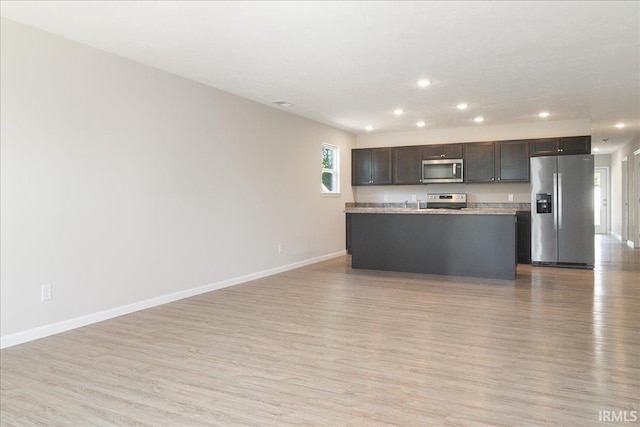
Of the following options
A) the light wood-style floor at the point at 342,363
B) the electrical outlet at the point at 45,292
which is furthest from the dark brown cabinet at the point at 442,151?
the electrical outlet at the point at 45,292

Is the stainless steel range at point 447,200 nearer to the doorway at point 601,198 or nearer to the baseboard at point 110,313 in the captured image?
the baseboard at point 110,313

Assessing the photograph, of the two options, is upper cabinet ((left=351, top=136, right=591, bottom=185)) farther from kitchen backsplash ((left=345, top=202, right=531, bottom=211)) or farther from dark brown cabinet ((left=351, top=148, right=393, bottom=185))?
kitchen backsplash ((left=345, top=202, right=531, bottom=211))

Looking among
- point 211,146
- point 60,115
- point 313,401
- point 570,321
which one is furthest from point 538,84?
point 60,115

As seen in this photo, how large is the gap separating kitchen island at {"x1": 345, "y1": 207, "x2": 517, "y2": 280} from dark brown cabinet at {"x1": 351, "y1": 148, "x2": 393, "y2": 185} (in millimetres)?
2203

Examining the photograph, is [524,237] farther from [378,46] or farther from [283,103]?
[378,46]

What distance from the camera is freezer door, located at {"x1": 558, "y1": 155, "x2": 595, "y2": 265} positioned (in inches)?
269

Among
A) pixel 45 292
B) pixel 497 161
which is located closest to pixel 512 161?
pixel 497 161

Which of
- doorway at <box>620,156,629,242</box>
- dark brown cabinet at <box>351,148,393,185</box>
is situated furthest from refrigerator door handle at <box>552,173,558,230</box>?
doorway at <box>620,156,629,242</box>

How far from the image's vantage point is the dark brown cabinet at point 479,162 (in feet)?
26.0

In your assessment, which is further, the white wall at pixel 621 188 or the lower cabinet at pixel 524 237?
the white wall at pixel 621 188

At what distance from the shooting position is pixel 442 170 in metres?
8.29

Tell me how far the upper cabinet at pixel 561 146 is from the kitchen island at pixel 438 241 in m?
2.18

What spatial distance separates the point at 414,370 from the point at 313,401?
2.47ft

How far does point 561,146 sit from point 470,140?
150cm
